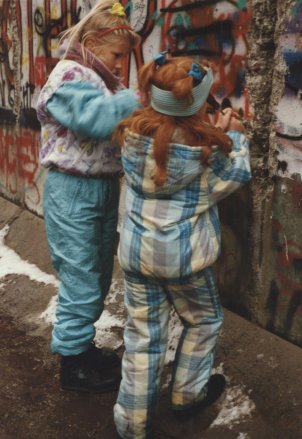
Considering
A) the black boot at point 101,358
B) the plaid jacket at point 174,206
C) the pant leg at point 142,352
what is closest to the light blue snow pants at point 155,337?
the pant leg at point 142,352

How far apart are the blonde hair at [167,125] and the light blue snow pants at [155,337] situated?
0.49 meters

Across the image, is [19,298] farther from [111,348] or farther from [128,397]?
[128,397]

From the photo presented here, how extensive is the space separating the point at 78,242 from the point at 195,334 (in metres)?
0.71

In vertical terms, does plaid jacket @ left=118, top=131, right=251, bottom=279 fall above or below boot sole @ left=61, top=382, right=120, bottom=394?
above

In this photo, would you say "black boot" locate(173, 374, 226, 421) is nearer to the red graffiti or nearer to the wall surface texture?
the wall surface texture

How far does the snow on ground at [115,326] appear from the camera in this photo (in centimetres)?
260

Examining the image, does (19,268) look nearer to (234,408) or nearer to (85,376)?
(85,376)

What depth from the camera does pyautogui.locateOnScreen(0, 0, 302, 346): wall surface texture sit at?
2.63m

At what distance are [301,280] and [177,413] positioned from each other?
0.87 meters

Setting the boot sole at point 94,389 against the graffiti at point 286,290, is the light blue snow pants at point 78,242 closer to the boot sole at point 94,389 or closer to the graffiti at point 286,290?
the boot sole at point 94,389

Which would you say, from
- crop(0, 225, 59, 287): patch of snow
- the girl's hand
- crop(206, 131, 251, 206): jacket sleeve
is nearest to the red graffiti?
crop(0, 225, 59, 287): patch of snow

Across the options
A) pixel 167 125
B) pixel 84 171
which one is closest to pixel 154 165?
pixel 167 125

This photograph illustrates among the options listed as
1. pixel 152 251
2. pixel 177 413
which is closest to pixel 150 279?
pixel 152 251

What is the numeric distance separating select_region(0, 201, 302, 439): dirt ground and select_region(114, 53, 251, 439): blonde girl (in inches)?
7.6
